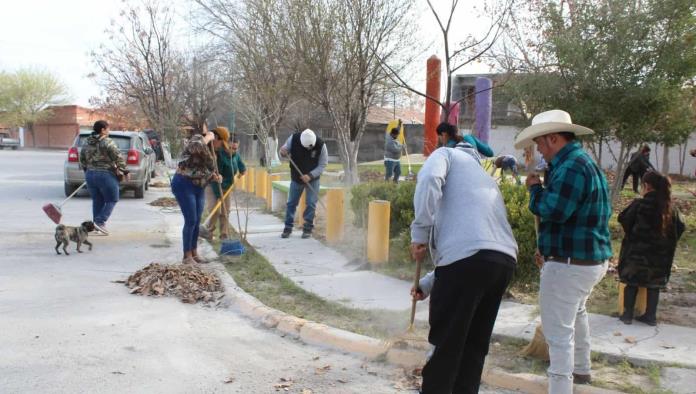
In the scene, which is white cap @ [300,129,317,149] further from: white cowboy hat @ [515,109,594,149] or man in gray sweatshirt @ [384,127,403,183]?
man in gray sweatshirt @ [384,127,403,183]

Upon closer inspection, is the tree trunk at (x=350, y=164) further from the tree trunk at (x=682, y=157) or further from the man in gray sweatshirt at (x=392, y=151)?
the tree trunk at (x=682, y=157)

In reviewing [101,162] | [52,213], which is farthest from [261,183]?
[52,213]

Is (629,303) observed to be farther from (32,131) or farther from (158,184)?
(32,131)

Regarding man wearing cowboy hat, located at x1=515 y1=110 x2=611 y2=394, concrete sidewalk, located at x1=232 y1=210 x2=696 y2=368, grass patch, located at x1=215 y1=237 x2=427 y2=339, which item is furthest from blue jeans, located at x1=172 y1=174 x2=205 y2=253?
man wearing cowboy hat, located at x1=515 y1=110 x2=611 y2=394

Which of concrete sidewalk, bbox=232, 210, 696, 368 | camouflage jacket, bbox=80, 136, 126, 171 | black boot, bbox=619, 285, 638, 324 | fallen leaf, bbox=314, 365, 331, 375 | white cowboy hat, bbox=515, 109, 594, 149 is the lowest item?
fallen leaf, bbox=314, 365, 331, 375

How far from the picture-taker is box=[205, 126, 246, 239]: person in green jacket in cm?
913

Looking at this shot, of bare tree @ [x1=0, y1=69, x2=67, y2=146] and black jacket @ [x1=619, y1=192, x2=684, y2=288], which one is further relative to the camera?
bare tree @ [x1=0, y1=69, x2=67, y2=146]

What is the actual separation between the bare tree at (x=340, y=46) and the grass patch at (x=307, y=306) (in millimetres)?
6053

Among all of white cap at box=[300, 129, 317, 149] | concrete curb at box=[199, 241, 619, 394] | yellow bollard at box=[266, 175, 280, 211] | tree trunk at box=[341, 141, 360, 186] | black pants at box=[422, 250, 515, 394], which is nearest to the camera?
black pants at box=[422, 250, 515, 394]

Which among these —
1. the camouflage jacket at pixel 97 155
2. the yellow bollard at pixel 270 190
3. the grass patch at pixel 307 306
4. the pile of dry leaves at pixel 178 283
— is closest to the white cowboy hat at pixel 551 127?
the grass patch at pixel 307 306

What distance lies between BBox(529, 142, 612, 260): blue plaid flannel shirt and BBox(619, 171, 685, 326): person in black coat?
6.39 feet

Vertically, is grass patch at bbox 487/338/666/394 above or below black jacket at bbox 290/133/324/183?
below

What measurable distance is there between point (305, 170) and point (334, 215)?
973 millimetres

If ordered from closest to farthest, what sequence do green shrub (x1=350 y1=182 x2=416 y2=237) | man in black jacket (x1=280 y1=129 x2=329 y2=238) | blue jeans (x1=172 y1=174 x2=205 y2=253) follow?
1. blue jeans (x1=172 y1=174 x2=205 y2=253)
2. green shrub (x1=350 y1=182 x2=416 y2=237)
3. man in black jacket (x1=280 y1=129 x2=329 y2=238)
